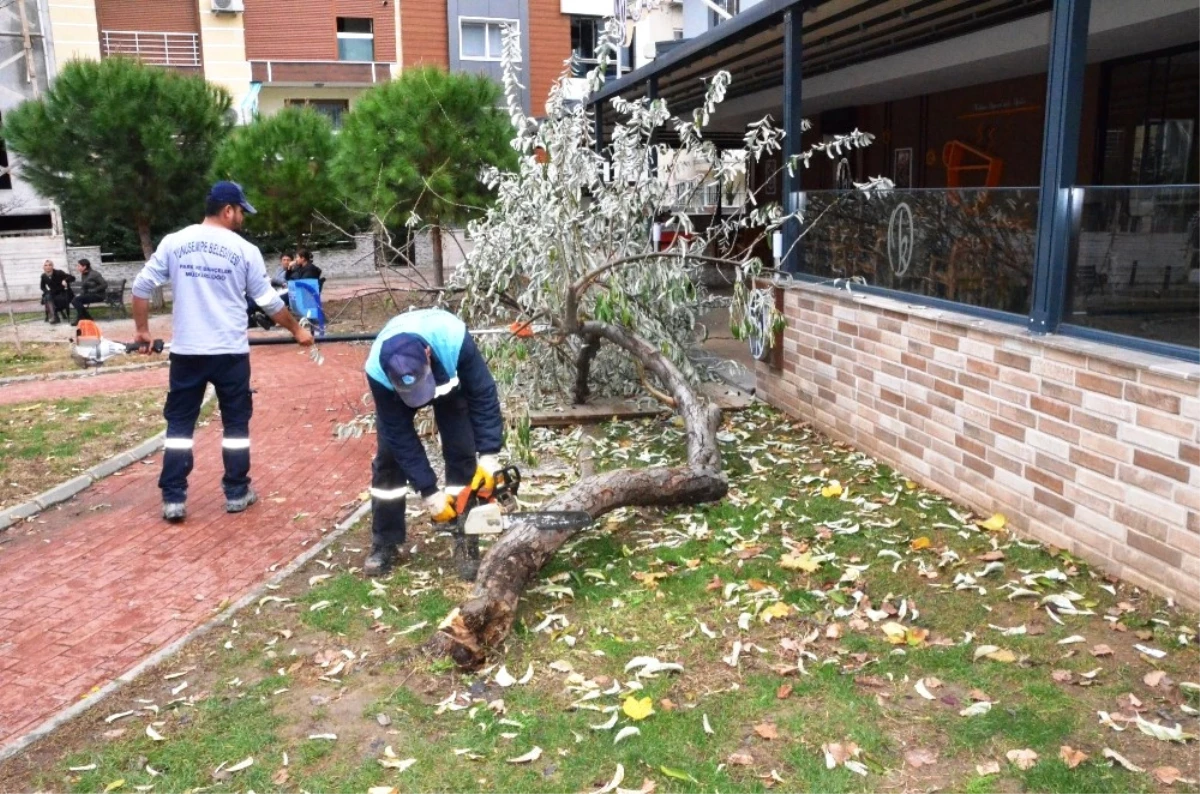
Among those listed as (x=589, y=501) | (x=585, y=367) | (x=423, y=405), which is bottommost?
(x=589, y=501)

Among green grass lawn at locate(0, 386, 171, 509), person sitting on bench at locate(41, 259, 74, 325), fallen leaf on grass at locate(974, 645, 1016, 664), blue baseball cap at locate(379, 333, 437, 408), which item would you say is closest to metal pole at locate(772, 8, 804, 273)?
blue baseball cap at locate(379, 333, 437, 408)

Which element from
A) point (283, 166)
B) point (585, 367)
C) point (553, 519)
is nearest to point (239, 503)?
point (553, 519)

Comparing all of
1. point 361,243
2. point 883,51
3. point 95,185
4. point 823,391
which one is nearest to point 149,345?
point 823,391

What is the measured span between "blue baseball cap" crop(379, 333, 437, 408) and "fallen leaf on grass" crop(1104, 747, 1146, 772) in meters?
2.98

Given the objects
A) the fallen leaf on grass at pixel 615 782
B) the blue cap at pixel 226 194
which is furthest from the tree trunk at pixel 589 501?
the blue cap at pixel 226 194

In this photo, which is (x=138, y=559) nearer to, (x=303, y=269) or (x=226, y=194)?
(x=226, y=194)

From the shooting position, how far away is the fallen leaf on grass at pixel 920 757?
10.8 feet

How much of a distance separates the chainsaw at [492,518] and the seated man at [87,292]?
48.3ft

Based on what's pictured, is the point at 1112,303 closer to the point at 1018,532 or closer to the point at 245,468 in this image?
the point at 1018,532

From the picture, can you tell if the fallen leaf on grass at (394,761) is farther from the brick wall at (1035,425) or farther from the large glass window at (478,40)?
the large glass window at (478,40)

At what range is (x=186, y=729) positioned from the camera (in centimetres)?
376

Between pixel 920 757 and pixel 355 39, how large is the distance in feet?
102

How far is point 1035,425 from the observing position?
4988 millimetres

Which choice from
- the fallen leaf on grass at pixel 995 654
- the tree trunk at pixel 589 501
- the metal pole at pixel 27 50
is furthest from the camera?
the metal pole at pixel 27 50
